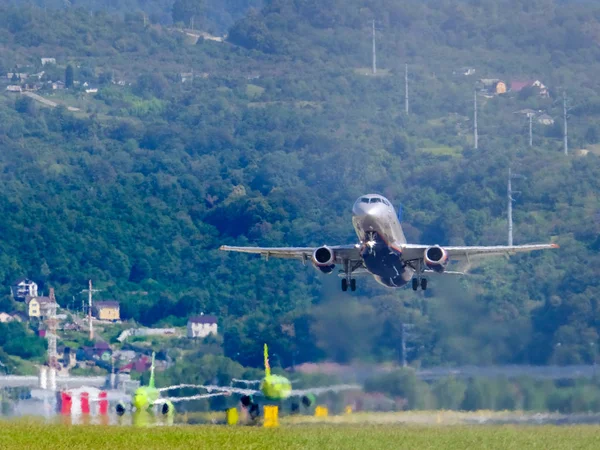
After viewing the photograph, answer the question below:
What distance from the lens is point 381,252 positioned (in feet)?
245

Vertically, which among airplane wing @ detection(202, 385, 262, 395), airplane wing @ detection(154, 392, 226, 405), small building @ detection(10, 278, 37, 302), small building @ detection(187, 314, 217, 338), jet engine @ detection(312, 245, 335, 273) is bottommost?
airplane wing @ detection(154, 392, 226, 405)

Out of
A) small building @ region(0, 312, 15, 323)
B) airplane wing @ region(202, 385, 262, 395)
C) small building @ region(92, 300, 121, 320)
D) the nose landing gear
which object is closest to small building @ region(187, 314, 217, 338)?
small building @ region(92, 300, 121, 320)

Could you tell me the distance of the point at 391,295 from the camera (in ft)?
340

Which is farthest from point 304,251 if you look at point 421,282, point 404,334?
point 404,334

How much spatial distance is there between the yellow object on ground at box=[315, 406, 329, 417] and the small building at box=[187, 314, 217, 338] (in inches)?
2065

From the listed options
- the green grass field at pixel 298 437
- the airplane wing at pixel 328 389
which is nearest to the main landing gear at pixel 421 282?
the airplane wing at pixel 328 389

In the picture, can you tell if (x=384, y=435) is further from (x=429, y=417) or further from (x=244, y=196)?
(x=244, y=196)

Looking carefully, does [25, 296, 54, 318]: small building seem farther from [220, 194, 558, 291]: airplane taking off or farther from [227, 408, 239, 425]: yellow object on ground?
[227, 408, 239, 425]: yellow object on ground

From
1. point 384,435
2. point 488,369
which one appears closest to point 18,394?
point 488,369

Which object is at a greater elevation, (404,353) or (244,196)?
(244,196)

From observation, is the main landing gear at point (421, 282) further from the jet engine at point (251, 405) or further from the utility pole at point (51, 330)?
the utility pole at point (51, 330)

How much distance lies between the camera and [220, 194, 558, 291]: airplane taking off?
7306 centimetres

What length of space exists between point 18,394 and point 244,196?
92753 mm

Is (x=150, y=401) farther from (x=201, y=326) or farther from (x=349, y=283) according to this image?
(x=201, y=326)
